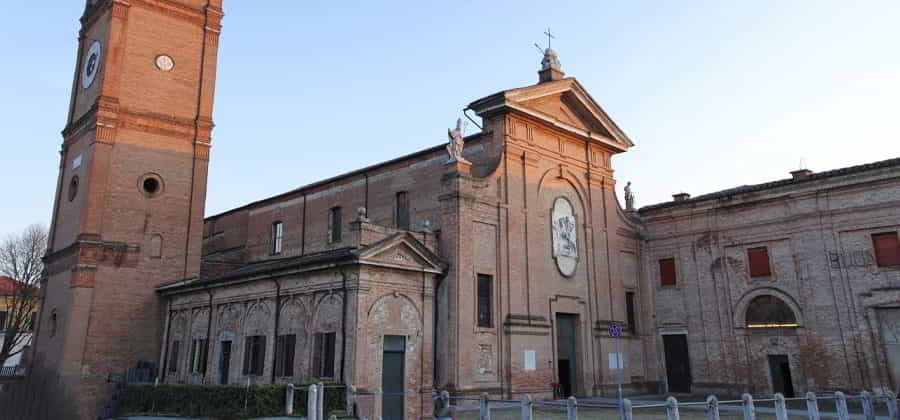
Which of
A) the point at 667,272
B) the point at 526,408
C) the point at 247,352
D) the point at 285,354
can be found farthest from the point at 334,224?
the point at 526,408

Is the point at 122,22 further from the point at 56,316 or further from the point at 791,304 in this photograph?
the point at 791,304

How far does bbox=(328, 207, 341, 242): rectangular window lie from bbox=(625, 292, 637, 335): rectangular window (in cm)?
1247

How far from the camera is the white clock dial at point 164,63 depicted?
2889 cm

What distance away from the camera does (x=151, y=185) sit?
28.1 meters

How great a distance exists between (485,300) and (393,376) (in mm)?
4370

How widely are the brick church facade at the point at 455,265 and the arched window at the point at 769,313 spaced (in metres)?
0.08

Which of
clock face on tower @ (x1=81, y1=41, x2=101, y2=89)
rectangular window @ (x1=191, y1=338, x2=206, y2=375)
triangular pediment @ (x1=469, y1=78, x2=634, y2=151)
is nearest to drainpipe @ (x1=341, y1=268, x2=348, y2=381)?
triangular pediment @ (x1=469, y1=78, x2=634, y2=151)

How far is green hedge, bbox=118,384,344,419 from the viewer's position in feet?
51.5

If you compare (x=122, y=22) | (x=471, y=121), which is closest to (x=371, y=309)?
(x=471, y=121)

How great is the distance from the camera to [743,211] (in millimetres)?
24766

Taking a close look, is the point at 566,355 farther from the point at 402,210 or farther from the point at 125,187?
the point at 125,187

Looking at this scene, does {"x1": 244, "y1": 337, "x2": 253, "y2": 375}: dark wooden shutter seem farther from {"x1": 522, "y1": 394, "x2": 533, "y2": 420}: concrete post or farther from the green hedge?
{"x1": 522, "y1": 394, "x2": 533, "y2": 420}: concrete post

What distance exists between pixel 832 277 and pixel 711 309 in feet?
14.5

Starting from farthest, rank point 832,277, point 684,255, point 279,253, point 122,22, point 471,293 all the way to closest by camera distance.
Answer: point 279,253 → point 122,22 → point 684,255 → point 832,277 → point 471,293
